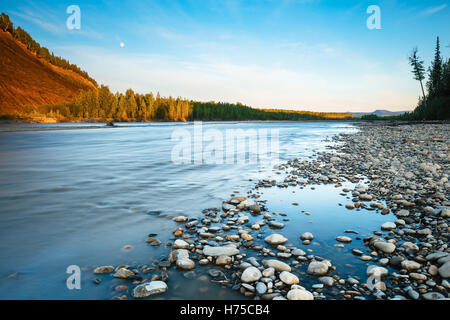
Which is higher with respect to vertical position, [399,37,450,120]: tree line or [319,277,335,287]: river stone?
[399,37,450,120]: tree line

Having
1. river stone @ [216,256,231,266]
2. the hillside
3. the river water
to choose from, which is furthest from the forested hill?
river stone @ [216,256,231,266]

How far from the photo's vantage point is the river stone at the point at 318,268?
301 centimetres

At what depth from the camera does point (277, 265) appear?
3111 millimetres

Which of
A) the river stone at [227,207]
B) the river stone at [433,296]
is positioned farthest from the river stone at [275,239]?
the river stone at [433,296]

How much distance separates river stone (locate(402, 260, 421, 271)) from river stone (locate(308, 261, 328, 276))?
1.07 metres

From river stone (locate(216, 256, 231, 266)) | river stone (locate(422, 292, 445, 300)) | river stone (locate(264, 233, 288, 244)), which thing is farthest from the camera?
river stone (locate(264, 233, 288, 244))

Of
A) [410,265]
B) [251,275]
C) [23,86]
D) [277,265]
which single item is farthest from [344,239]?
[23,86]

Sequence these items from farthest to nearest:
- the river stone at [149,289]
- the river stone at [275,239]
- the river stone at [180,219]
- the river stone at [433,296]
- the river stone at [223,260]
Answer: the river stone at [180,219] < the river stone at [275,239] < the river stone at [223,260] < the river stone at [149,289] < the river stone at [433,296]

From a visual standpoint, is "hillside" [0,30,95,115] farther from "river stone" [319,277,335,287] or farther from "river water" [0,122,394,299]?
"river stone" [319,277,335,287]

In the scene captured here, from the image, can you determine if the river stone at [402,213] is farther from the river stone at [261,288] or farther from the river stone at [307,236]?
the river stone at [261,288]

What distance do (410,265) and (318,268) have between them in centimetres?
124

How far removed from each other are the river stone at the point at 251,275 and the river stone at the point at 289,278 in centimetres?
29

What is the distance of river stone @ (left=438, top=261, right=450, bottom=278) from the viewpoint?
286 centimetres

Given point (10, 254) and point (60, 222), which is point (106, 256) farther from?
point (60, 222)
